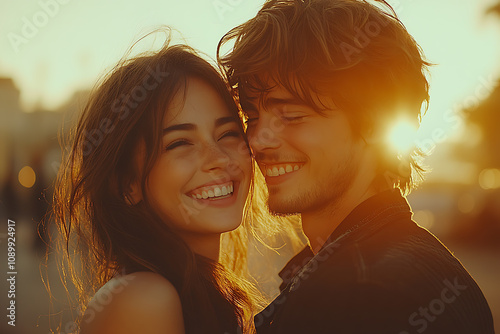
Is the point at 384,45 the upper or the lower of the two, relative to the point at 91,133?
lower

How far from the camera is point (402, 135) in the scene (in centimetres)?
337

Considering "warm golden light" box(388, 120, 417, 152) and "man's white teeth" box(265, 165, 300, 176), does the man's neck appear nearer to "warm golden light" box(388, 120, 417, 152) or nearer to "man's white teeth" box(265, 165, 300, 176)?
"man's white teeth" box(265, 165, 300, 176)

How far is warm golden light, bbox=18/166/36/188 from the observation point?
14.2 meters

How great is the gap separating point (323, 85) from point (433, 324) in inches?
63.7

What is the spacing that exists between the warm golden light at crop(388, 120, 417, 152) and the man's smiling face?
0.26 metres

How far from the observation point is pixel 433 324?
6.63 feet

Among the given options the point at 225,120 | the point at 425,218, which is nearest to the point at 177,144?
the point at 225,120

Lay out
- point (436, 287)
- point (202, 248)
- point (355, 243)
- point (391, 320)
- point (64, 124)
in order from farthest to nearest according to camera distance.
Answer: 1. point (64, 124)
2. point (202, 248)
3. point (355, 243)
4. point (436, 287)
5. point (391, 320)

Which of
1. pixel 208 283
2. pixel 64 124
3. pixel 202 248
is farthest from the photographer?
pixel 64 124

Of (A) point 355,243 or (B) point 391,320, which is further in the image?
(A) point 355,243

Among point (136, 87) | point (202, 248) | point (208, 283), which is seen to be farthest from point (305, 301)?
point (136, 87)

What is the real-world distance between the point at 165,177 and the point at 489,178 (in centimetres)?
2381

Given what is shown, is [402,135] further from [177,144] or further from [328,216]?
[177,144]

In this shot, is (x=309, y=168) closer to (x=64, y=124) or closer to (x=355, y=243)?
(x=355, y=243)
